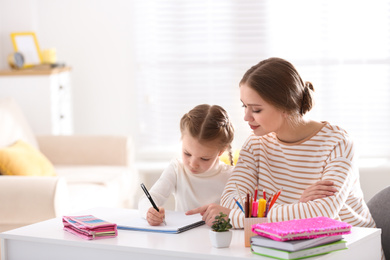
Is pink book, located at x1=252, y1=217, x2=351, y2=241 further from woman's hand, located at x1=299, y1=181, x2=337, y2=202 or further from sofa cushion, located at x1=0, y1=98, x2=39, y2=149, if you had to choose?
sofa cushion, located at x1=0, y1=98, x2=39, y2=149

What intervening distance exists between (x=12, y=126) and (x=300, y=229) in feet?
9.09

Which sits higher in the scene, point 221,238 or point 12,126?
point 221,238

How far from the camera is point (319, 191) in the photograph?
1.89 meters

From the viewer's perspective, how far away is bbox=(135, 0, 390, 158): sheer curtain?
15.7 ft

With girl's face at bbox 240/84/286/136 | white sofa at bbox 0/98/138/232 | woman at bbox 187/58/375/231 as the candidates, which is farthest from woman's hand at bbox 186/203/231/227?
white sofa at bbox 0/98/138/232

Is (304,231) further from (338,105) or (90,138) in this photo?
(338,105)

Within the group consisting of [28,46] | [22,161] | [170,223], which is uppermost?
[28,46]

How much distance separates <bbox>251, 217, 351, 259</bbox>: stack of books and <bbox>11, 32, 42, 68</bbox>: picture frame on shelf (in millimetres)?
3659

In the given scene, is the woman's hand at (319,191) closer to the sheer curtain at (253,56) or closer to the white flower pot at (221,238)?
the white flower pot at (221,238)

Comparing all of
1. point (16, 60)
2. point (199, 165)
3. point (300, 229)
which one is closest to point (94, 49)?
point (16, 60)

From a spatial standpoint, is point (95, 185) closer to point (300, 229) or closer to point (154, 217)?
point (154, 217)

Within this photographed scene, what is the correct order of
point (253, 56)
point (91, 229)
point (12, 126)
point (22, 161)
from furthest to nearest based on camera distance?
point (253, 56) → point (12, 126) → point (22, 161) → point (91, 229)

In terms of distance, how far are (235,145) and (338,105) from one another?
80 cm

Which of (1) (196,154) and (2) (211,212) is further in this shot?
(1) (196,154)
